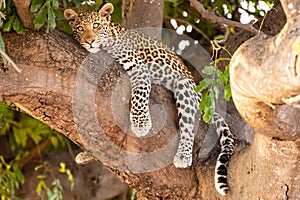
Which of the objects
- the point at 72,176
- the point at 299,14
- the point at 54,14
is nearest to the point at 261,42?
the point at 299,14

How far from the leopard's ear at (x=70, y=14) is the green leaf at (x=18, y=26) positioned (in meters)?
0.43

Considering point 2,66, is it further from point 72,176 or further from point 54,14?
point 72,176

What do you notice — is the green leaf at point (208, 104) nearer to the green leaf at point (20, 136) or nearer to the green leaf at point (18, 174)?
the green leaf at point (18, 174)

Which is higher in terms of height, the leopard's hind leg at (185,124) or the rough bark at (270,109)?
the rough bark at (270,109)

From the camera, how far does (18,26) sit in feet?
11.8

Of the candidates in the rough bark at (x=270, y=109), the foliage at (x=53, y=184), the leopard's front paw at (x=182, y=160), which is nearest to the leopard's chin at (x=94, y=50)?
the leopard's front paw at (x=182, y=160)

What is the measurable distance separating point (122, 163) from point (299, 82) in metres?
1.40

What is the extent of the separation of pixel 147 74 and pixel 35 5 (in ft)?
2.10

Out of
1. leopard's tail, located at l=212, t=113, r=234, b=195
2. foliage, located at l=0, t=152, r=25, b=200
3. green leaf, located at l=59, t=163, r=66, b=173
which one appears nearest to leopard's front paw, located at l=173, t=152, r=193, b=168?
leopard's tail, located at l=212, t=113, r=234, b=195

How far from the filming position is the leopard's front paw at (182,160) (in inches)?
149

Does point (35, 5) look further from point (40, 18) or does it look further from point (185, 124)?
point (185, 124)

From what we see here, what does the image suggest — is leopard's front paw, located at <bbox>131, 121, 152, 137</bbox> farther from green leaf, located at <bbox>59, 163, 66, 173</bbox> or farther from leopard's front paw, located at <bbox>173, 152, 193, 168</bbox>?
green leaf, located at <bbox>59, 163, 66, 173</bbox>

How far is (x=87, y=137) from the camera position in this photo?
373cm

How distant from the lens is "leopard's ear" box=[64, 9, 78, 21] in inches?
158
